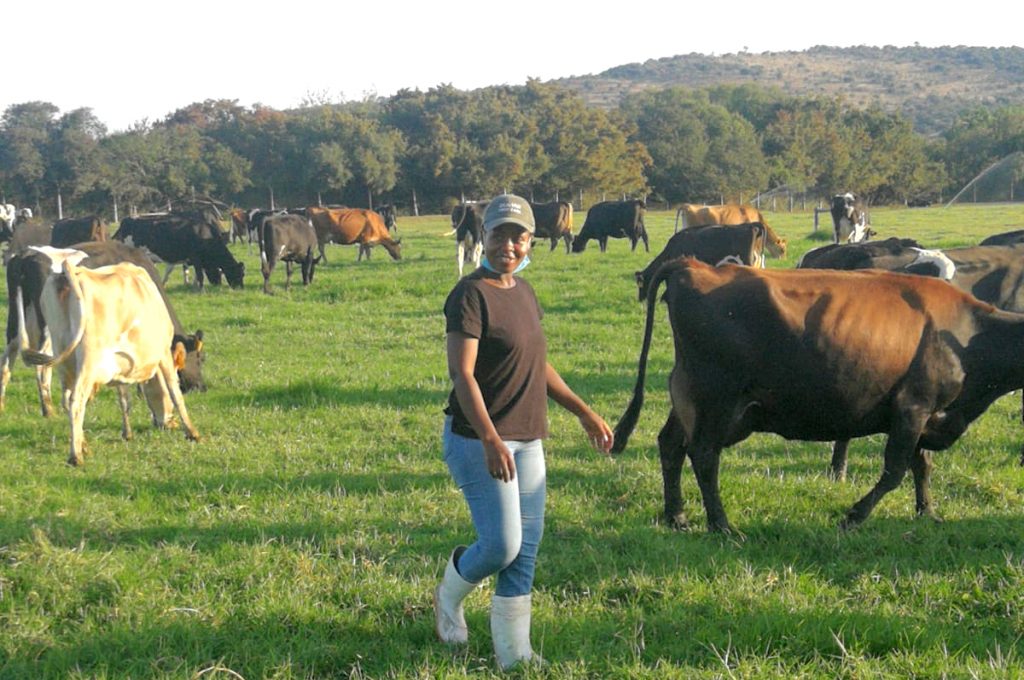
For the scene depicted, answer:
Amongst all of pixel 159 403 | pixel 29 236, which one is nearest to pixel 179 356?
pixel 159 403

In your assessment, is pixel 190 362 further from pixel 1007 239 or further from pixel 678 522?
pixel 1007 239

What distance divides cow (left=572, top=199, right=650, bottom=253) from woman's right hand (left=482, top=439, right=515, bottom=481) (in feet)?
88.3

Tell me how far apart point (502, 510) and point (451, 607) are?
69 centimetres

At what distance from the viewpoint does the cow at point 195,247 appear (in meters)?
21.8

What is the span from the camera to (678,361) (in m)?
6.27

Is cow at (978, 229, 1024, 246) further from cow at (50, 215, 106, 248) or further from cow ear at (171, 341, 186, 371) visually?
cow at (50, 215, 106, 248)

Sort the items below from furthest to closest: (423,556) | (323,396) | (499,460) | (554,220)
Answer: (554,220)
(323,396)
(423,556)
(499,460)

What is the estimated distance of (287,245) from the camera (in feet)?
72.6

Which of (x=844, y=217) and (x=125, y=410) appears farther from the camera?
(x=844, y=217)

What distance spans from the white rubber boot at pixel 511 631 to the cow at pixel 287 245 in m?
17.9

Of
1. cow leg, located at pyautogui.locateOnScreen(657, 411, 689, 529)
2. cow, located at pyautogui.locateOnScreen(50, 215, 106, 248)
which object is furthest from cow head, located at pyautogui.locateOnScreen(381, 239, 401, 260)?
cow leg, located at pyautogui.locateOnScreen(657, 411, 689, 529)

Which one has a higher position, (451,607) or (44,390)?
(44,390)

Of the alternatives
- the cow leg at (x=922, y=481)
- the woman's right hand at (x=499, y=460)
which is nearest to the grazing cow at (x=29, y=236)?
the cow leg at (x=922, y=481)

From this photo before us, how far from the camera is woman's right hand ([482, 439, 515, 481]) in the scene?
3729mm
